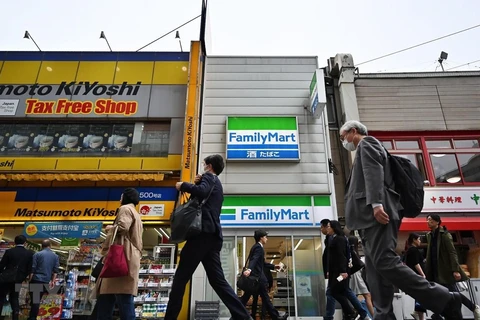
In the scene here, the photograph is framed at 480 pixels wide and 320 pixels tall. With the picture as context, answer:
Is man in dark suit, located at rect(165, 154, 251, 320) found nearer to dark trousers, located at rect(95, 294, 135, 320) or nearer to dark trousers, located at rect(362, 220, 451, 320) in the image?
dark trousers, located at rect(95, 294, 135, 320)

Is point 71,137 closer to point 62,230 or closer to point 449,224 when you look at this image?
point 62,230

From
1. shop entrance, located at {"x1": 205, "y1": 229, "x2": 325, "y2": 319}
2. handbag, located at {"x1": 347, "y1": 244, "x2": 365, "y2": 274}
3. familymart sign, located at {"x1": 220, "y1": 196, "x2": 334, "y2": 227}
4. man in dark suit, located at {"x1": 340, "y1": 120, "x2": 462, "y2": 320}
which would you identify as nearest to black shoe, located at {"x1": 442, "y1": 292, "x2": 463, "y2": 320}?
man in dark suit, located at {"x1": 340, "y1": 120, "x2": 462, "y2": 320}

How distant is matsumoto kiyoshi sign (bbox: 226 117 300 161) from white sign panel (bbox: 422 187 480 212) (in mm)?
4277

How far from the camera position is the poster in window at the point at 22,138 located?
33.8 ft

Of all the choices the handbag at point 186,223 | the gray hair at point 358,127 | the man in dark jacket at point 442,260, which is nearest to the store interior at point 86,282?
the handbag at point 186,223

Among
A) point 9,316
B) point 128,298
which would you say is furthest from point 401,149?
point 9,316

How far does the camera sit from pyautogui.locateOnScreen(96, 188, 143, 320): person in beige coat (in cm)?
338

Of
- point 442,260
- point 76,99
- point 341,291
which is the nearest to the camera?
point 442,260

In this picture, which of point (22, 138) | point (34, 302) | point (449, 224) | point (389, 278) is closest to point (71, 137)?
point (22, 138)

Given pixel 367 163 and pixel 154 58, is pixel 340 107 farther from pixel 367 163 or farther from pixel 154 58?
pixel 367 163

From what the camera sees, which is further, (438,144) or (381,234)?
(438,144)

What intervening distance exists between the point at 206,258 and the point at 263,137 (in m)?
7.01

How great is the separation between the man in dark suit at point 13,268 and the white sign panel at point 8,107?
19.9 feet

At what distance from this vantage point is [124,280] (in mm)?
3406
